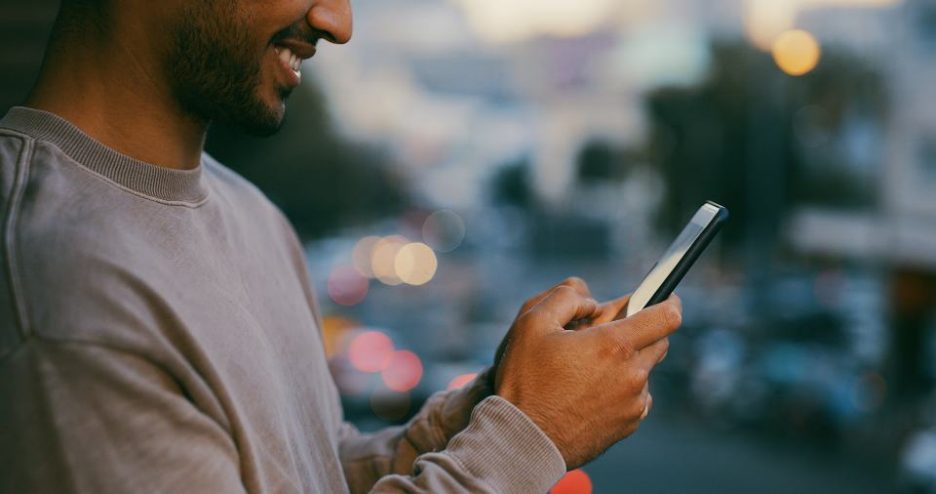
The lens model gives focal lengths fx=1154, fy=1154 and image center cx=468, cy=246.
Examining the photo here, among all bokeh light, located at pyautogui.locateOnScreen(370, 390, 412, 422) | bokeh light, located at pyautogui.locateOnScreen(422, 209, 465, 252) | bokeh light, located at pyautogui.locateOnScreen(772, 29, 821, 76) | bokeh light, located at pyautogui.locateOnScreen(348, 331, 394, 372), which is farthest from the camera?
bokeh light, located at pyautogui.locateOnScreen(422, 209, 465, 252)

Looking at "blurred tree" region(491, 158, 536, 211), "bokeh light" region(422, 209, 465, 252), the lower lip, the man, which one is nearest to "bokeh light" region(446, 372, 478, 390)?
the man

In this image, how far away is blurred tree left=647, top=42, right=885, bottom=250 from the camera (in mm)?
31234

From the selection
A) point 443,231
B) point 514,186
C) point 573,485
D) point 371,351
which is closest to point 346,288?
point 371,351

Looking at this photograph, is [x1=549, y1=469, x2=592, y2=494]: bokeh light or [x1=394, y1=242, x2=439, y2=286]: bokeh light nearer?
[x1=549, y1=469, x2=592, y2=494]: bokeh light

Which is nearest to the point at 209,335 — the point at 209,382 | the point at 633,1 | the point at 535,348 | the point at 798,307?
the point at 209,382

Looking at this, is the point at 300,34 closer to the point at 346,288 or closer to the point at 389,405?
the point at 389,405

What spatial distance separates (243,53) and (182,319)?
0.38 metres

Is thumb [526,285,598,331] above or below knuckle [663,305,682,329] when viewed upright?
below

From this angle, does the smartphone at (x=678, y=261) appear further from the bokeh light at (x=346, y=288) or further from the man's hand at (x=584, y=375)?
the bokeh light at (x=346, y=288)

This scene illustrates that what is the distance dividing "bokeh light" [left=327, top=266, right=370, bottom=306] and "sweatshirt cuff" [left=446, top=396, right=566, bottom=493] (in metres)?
23.7

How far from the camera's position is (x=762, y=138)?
31453 mm

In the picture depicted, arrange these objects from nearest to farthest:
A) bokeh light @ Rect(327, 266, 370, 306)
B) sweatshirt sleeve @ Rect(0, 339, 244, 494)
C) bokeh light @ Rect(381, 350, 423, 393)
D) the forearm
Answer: sweatshirt sleeve @ Rect(0, 339, 244, 494) → the forearm → bokeh light @ Rect(381, 350, 423, 393) → bokeh light @ Rect(327, 266, 370, 306)

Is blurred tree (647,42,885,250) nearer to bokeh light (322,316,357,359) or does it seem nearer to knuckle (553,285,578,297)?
bokeh light (322,316,357,359)

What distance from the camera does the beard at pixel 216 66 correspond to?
4.74 feet
